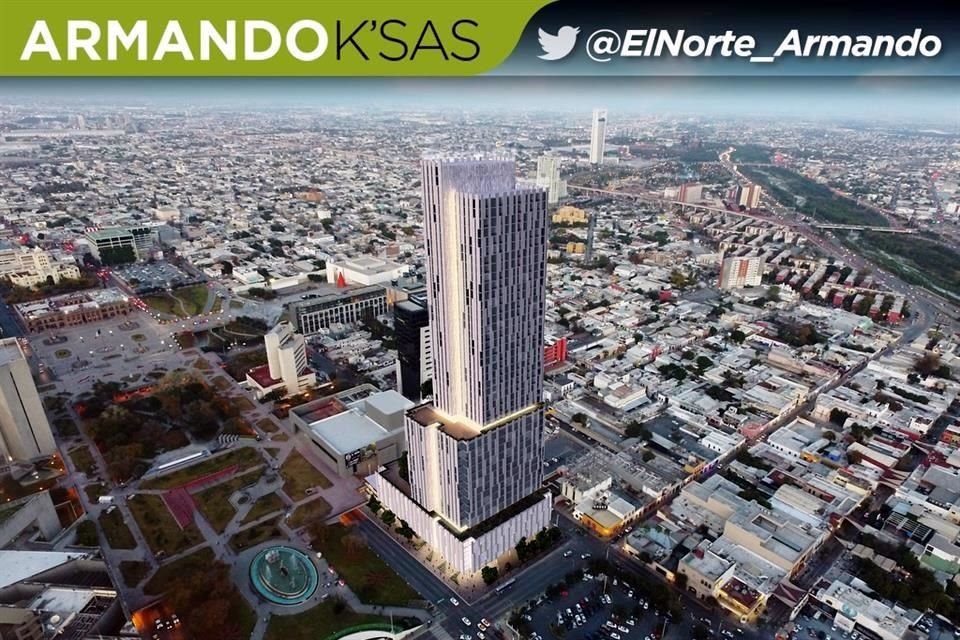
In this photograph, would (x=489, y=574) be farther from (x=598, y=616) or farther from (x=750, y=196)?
(x=750, y=196)

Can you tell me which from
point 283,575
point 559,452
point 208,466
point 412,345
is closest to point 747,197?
point 559,452

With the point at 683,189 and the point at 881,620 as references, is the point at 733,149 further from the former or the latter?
the point at 881,620

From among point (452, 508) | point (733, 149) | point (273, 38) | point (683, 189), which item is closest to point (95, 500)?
point (452, 508)

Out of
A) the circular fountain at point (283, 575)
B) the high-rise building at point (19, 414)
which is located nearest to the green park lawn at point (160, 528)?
the circular fountain at point (283, 575)

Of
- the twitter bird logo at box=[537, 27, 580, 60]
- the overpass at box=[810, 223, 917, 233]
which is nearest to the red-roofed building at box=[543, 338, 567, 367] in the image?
the twitter bird logo at box=[537, 27, 580, 60]

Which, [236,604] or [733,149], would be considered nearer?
[236,604]

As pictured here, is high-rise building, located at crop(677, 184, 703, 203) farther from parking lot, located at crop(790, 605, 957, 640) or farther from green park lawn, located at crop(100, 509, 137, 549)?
green park lawn, located at crop(100, 509, 137, 549)
